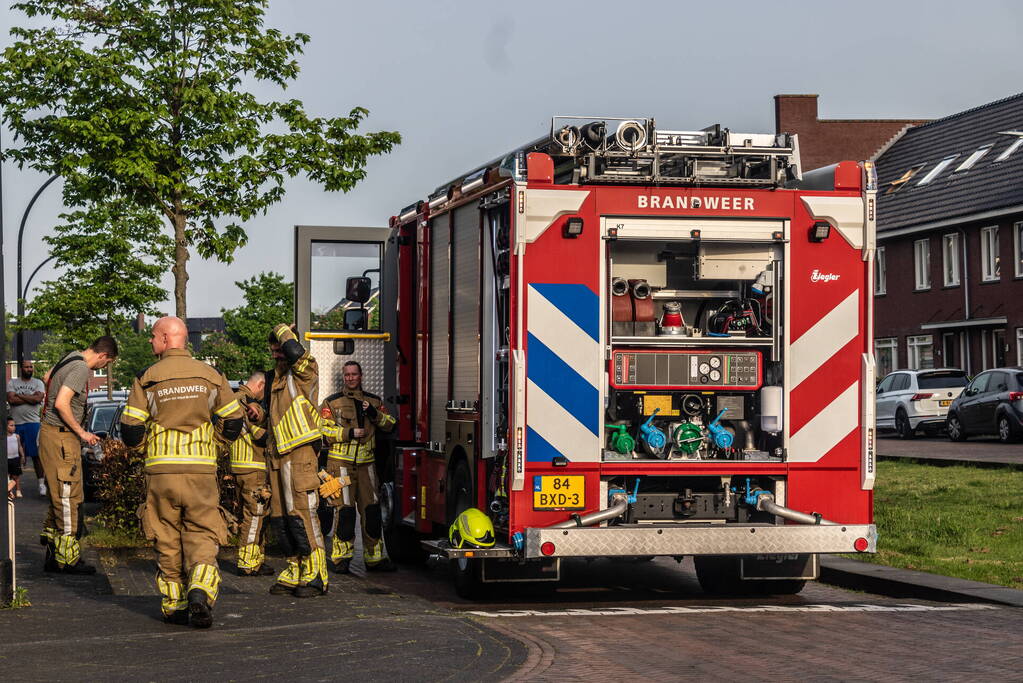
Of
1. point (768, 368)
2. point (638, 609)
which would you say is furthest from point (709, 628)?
point (768, 368)

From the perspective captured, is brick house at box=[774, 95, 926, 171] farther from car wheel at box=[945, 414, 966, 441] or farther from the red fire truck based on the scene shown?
the red fire truck

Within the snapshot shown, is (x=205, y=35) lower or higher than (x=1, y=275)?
higher

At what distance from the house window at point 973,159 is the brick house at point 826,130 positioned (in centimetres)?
1115

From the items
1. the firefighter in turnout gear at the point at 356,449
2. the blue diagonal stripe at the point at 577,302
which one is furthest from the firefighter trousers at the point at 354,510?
the blue diagonal stripe at the point at 577,302

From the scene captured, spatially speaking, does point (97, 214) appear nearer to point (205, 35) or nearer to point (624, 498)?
point (205, 35)

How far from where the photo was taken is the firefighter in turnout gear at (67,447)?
40.6 feet

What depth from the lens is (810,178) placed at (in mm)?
11102

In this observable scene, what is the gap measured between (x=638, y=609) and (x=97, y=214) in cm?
2463

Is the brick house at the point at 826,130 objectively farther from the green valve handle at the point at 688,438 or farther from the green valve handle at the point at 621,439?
the green valve handle at the point at 621,439

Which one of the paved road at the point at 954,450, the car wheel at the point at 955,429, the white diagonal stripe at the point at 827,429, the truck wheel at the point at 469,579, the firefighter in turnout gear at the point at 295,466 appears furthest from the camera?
the car wheel at the point at 955,429

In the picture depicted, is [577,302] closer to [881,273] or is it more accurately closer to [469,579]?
[469,579]

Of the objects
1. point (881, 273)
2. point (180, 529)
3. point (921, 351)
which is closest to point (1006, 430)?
point (921, 351)

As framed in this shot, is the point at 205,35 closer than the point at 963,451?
Yes

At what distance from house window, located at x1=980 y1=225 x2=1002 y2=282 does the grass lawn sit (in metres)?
21.8
